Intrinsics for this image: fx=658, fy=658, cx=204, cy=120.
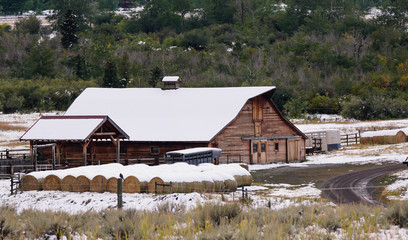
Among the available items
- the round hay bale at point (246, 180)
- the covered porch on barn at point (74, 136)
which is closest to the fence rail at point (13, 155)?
the covered porch on barn at point (74, 136)

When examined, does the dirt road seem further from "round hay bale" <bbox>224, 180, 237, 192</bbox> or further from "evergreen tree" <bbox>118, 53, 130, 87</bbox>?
"evergreen tree" <bbox>118, 53, 130, 87</bbox>

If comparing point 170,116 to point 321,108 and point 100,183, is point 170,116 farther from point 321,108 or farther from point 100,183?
point 321,108

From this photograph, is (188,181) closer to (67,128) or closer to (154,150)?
(67,128)

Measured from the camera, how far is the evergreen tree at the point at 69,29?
124 m

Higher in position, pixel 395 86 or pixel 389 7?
pixel 389 7

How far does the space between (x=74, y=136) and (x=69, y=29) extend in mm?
89646

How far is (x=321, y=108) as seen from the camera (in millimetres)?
91312

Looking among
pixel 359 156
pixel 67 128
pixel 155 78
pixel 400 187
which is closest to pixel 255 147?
pixel 359 156

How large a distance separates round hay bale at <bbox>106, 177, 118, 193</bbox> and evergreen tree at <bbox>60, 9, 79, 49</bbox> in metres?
94.8

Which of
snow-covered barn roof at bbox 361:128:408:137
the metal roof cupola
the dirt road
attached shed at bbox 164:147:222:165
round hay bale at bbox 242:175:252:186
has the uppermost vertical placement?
the metal roof cupola

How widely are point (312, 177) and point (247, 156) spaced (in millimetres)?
10563

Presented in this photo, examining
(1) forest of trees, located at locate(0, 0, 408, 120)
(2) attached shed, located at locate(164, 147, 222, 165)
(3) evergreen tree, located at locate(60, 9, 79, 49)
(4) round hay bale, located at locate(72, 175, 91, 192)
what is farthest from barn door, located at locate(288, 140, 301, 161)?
(3) evergreen tree, located at locate(60, 9, 79, 49)

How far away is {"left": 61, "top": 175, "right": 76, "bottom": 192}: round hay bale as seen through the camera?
33688 mm

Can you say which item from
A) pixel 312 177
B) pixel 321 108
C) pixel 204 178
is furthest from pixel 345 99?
pixel 204 178
